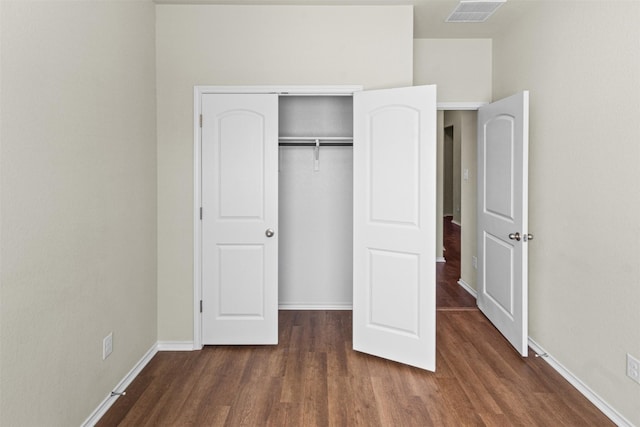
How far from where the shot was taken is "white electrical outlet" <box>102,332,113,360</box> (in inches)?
96.0

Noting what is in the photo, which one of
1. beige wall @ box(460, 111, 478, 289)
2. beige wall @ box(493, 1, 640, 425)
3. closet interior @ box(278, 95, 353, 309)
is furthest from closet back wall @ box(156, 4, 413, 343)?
beige wall @ box(460, 111, 478, 289)

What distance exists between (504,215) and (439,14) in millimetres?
1758

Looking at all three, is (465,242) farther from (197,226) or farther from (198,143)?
(198,143)

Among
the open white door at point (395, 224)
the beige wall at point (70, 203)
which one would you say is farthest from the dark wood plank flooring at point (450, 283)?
the beige wall at point (70, 203)

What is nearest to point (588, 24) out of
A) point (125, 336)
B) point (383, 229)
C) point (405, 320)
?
point (383, 229)

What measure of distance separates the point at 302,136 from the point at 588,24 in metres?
2.52

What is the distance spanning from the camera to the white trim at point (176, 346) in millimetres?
3328

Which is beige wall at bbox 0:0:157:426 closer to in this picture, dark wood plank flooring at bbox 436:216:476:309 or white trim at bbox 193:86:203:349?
white trim at bbox 193:86:203:349

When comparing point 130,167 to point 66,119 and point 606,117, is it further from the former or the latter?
point 606,117

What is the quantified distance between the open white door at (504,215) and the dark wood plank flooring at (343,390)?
1.03 feet

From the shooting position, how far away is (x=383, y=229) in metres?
3.12

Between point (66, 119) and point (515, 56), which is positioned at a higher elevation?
point (515, 56)

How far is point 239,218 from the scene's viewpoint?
3.37m

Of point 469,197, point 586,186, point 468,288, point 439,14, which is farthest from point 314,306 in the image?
point 439,14
